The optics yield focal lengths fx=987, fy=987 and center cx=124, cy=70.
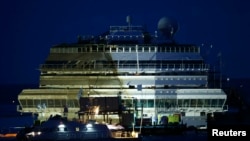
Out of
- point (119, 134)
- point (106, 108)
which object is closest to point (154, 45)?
point (106, 108)

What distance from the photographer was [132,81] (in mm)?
114438

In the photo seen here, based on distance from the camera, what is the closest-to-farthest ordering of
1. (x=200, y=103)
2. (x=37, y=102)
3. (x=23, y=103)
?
(x=200, y=103) < (x=37, y=102) < (x=23, y=103)

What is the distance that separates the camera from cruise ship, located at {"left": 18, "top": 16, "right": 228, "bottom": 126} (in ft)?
370

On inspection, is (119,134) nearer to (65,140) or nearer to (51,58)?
(65,140)

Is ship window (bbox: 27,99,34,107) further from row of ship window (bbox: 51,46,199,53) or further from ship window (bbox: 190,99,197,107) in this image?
ship window (bbox: 190,99,197,107)

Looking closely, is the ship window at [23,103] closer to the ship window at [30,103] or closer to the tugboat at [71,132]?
the ship window at [30,103]

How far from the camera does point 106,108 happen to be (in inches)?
4035

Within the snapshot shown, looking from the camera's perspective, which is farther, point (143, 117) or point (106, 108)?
point (143, 117)

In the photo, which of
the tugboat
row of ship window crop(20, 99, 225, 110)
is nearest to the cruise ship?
row of ship window crop(20, 99, 225, 110)

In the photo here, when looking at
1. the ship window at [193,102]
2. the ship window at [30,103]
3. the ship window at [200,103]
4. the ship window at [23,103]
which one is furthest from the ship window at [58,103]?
the ship window at [200,103]

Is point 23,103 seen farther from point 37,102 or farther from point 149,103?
point 149,103

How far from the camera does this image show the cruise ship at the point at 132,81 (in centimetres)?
11269

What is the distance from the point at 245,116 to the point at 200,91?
9.60 metres

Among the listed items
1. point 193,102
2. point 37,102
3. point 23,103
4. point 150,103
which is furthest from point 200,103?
point 23,103
